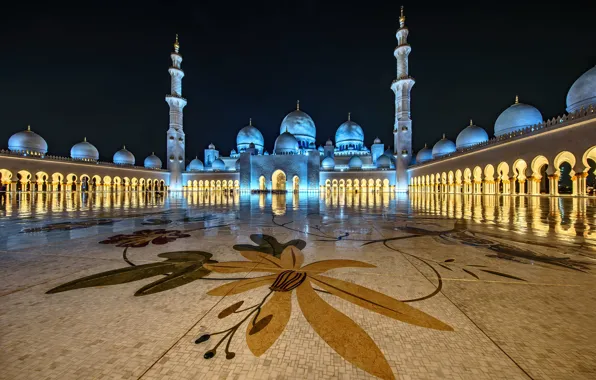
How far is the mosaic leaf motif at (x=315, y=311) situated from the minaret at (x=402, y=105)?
30.3 meters

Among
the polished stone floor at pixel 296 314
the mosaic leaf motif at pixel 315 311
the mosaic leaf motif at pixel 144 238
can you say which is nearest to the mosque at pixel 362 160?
the polished stone floor at pixel 296 314

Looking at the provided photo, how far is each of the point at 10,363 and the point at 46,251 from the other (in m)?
1.83

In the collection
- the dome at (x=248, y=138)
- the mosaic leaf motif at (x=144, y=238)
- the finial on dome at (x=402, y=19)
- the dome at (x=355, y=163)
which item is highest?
the finial on dome at (x=402, y=19)

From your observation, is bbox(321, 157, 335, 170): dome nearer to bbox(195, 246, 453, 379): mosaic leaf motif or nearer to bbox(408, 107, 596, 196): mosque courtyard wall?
bbox(408, 107, 596, 196): mosque courtyard wall

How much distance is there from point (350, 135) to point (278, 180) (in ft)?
42.0

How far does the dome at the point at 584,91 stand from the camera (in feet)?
49.6

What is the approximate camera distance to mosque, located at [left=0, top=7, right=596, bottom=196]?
14.6 meters

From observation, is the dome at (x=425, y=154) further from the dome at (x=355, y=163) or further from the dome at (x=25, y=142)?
the dome at (x=25, y=142)

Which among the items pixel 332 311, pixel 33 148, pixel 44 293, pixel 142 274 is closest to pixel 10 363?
pixel 44 293

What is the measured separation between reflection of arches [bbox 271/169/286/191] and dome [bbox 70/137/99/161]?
21.4m

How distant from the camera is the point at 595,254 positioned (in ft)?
7.21

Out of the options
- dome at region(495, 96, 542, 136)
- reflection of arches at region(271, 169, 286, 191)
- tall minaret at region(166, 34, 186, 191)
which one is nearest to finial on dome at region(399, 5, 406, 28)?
dome at region(495, 96, 542, 136)

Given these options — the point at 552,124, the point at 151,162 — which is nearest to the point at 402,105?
the point at 552,124

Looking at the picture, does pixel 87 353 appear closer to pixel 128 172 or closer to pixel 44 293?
pixel 44 293
